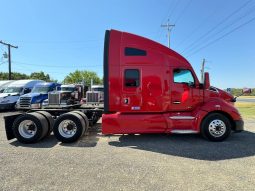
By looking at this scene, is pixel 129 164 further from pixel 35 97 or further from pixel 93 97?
pixel 35 97

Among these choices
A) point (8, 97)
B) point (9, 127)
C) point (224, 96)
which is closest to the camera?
point (9, 127)

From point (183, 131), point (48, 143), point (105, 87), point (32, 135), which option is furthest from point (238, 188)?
point (32, 135)

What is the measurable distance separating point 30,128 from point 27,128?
3.9 inches

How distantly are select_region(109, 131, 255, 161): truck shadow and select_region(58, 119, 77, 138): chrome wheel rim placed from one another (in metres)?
1.40

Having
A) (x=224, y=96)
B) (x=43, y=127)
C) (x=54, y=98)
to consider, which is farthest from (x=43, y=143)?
(x=224, y=96)

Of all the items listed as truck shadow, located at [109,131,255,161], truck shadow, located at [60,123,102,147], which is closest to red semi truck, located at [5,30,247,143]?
truck shadow, located at [60,123,102,147]

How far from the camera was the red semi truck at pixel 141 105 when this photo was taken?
8.38 metres

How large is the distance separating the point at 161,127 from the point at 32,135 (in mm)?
4304

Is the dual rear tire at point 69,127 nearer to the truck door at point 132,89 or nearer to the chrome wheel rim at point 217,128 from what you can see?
the truck door at point 132,89

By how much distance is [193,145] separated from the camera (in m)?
7.85

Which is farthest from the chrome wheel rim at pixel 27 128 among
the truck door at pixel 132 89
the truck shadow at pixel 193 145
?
the truck door at pixel 132 89

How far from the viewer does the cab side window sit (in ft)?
28.6

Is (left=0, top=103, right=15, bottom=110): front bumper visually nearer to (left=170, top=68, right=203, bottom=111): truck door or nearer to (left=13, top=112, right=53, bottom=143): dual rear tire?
(left=13, top=112, right=53, bottom=143): dual rear tire

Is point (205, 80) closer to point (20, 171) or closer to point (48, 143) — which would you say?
point (48, 143)
